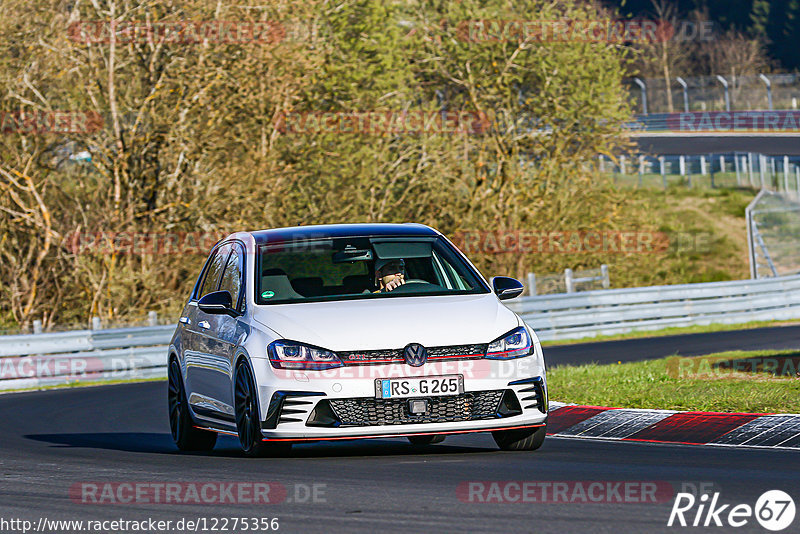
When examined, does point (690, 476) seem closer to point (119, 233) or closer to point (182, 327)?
point (182, 327)

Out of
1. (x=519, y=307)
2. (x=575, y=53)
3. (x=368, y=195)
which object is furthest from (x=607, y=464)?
(x=575, y=53)

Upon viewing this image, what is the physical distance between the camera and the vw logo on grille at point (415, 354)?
8906 mm

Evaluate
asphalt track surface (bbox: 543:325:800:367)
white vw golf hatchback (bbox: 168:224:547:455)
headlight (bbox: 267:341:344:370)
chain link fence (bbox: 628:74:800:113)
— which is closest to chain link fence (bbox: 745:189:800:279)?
asphalt track surface (bbox: 543:325:800:367)

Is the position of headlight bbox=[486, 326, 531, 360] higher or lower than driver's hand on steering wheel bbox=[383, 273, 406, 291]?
lower

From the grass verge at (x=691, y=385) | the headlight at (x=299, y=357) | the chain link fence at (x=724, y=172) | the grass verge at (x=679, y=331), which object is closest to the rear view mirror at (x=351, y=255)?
the headlight at (x=299, y=357)

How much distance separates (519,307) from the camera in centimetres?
2709

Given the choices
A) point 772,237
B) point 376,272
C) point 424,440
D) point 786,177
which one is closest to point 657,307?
point 772,237

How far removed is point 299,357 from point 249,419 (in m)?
0.66

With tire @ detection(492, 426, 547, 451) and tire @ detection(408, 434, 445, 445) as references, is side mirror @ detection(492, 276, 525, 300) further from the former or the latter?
tire @ detection(408, 434, 445, 445)

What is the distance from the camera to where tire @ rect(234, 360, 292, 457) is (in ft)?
30.2

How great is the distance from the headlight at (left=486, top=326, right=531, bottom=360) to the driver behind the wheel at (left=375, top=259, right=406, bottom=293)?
1.23 m

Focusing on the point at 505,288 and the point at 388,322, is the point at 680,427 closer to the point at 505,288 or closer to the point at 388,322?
the point at 505,288

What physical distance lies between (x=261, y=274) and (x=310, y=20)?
22.1 m

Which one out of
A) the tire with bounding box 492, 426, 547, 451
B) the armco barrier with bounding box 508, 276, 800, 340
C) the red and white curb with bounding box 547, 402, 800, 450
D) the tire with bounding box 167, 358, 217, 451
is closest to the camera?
the tire with bounding box 492, 426, 547, 451
